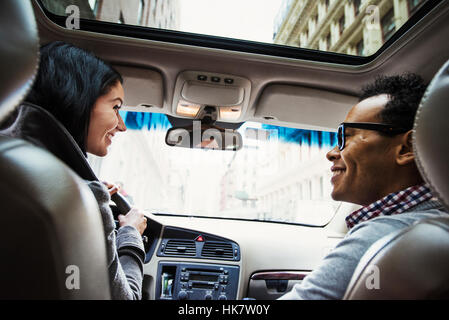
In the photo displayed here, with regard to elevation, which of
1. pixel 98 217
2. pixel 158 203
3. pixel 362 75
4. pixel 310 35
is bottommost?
pixel 158 203

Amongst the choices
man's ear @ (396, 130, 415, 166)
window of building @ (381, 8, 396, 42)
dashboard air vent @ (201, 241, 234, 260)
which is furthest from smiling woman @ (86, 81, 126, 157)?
window of building @ (381, 8, 396, 42)

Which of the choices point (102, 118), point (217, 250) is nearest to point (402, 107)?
point (102, 118)

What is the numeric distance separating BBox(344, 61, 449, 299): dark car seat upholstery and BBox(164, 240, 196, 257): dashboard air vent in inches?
84.6

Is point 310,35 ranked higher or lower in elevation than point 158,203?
higher

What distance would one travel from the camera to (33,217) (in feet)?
2.53

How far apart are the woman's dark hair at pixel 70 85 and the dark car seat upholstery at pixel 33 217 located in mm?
516

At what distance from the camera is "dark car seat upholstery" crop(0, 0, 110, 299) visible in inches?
27.7

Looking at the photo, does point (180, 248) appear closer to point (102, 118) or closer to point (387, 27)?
point (102, 118)

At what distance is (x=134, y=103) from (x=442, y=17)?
8.04 feet

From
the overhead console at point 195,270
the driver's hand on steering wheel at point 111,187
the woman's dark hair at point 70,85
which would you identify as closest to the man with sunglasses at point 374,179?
the woman's dark hair at point 70,85

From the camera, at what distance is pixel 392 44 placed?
2.24 meters

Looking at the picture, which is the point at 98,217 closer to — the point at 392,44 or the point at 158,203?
the point at 392,44

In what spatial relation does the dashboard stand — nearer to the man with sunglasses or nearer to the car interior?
the car interior
